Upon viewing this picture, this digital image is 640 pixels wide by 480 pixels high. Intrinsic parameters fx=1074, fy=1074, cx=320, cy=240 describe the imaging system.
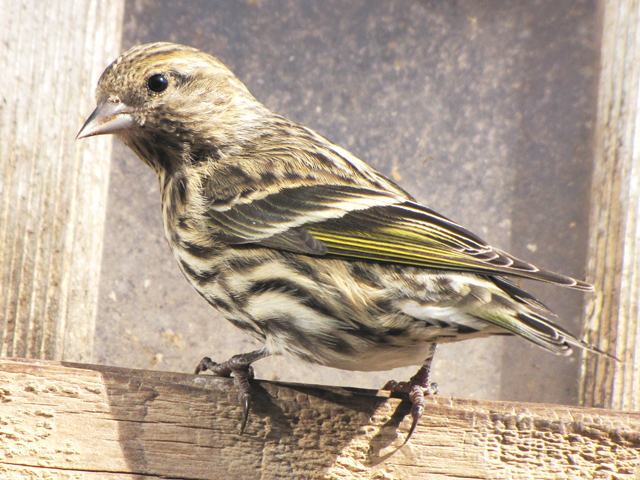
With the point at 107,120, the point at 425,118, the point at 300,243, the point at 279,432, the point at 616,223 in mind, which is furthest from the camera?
the point at 425,118

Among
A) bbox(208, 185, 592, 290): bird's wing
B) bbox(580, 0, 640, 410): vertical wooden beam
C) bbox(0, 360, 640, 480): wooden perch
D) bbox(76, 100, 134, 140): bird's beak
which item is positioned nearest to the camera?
bbox(0, 360, 640, 480): wooden perch

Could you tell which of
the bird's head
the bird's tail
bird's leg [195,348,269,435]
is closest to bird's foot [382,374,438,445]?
the bird's tail

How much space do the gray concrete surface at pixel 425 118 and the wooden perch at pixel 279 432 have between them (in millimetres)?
645

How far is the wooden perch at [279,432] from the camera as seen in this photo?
2.12 m

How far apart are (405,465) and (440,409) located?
135mm

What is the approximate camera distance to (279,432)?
7.27 ft

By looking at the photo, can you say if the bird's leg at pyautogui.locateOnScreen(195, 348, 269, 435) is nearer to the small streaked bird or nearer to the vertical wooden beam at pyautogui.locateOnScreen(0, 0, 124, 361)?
the small streaked bird

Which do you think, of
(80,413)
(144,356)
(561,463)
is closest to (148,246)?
(144,356)

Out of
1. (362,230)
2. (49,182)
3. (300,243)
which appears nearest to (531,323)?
(362,230)

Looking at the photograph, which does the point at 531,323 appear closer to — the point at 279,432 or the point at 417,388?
the point at 417,388

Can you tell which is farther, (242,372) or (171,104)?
(171,104)

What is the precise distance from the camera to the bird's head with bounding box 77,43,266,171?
2.68m

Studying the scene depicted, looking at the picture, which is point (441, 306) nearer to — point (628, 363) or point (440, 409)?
point (440, 409)

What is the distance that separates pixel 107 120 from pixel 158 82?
0.20m
